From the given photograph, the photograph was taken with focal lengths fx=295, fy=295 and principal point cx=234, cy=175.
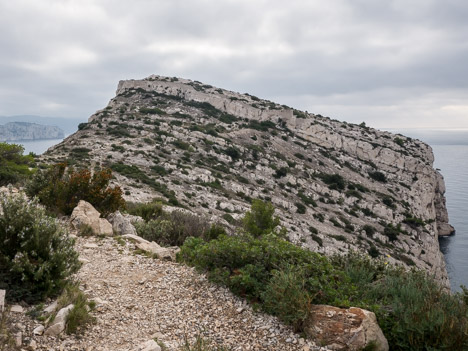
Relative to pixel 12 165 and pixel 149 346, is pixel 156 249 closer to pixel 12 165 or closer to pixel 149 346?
pixel 149 346

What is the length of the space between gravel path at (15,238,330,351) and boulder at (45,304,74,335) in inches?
3.6

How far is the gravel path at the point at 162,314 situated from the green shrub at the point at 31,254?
700 mm

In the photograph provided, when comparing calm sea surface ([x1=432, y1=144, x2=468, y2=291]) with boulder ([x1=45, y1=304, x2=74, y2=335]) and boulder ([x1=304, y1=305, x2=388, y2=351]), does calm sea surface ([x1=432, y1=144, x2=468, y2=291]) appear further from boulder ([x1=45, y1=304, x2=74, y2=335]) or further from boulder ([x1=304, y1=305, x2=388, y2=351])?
boulder ([x1=45, y1=304, x2=74, y2=335])

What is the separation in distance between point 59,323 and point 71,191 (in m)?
7.07

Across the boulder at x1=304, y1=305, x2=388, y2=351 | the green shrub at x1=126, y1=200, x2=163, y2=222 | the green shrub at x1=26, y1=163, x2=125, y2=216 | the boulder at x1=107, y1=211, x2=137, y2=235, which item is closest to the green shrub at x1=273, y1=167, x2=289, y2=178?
the green shrub at x1=126, y1=200, x2=163, y2=222

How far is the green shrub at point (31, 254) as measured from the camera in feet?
14.4

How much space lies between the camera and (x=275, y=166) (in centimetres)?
4153

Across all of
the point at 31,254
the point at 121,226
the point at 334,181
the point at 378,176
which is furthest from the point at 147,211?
the point at 378,176

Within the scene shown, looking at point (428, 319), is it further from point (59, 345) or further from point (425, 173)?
point (425, 173)

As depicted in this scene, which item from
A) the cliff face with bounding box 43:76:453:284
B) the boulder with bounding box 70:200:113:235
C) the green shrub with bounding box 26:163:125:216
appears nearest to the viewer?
the boulder with bounding box 70:200:113:235

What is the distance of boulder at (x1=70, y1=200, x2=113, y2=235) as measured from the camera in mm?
8562

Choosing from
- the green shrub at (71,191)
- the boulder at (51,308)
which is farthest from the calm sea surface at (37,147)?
the boulder at (51,308)

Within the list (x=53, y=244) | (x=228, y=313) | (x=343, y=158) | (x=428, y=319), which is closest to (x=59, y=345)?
(x=53, y=244)

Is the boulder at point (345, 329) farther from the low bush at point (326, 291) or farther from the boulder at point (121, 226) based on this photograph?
the boulder at point (121, 226)
